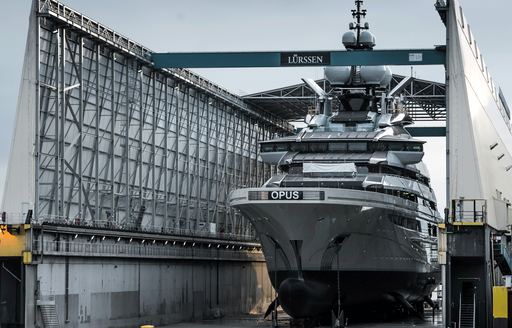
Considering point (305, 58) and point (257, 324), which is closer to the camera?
point (305, 58)

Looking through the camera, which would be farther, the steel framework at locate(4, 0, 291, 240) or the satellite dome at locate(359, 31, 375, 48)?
the satellite dome at locate(359, 31, 375, 48)

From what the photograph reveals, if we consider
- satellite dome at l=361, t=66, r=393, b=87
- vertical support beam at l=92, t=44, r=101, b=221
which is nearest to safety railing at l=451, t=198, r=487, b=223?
vertical support beam at l=92, t=44, r=101, b=221

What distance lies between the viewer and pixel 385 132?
198 ft

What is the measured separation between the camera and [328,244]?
51.3m

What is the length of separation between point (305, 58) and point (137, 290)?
52.1ft

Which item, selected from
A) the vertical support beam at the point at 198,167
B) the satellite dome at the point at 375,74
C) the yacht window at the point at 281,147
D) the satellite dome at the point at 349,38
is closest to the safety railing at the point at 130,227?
the vertical support beam at the point at 198,167

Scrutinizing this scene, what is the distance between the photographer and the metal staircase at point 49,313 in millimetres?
44188

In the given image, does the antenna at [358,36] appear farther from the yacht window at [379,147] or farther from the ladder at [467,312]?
the ladder at [467,312]

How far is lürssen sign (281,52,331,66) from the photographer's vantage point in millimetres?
55094

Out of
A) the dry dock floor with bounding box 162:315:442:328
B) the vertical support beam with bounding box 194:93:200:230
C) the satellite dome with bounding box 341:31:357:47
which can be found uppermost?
the satellite dome with bounding box 341:31:357:47

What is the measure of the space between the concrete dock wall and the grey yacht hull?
23.3ft

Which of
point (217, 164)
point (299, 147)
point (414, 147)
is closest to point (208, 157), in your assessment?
point (217, 164)

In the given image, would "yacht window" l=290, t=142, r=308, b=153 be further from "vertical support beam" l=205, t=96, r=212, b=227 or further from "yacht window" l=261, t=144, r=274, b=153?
"vertical support beam" l=205, t=96, r=212, b=227

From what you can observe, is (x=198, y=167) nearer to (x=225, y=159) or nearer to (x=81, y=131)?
(x=225, y=159)
